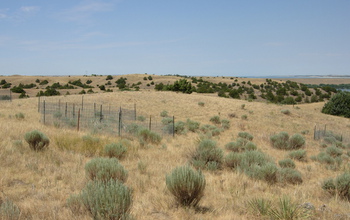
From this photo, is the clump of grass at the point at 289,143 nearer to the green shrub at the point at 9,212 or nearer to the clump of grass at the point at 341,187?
the clump of grass at the point at 341,187

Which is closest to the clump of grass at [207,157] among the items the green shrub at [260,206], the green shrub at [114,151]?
the green shrub at [114,151]

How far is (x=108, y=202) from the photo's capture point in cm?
446

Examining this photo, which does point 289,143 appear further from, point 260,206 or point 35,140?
point 35,140

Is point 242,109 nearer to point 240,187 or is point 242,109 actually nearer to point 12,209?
point 240,187

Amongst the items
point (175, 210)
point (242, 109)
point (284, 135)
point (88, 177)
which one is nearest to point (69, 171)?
point (88, 177)

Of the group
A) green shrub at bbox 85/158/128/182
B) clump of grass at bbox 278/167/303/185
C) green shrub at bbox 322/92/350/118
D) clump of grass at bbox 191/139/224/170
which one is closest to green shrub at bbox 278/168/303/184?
clump of grass at bbox 278/167/303/185

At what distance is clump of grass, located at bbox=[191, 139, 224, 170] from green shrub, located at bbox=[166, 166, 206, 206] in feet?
12.0

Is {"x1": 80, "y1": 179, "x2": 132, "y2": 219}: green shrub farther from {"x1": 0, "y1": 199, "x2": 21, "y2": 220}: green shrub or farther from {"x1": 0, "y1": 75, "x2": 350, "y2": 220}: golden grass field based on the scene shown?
{"x1": 0, "y1": 199, "x2": 21, "y2": 220}: green shrub

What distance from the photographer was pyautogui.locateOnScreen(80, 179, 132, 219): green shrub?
14.2ft

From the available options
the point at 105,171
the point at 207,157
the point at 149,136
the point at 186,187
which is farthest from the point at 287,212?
the point at 149,136

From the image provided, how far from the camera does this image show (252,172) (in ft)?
27.9

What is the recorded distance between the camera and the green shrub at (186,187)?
5.60 m

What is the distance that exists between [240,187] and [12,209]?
17.5 ft

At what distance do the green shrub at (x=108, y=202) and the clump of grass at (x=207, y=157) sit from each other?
5.11 m
